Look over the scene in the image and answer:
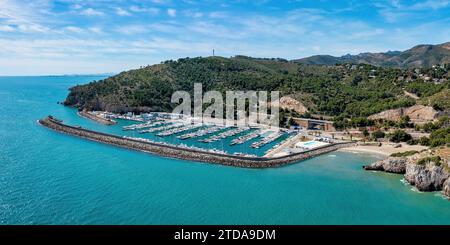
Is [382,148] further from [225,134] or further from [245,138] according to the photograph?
[225,134]

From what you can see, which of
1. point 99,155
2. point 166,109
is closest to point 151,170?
point 99,155

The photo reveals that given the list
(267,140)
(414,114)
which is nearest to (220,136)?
(267,140)

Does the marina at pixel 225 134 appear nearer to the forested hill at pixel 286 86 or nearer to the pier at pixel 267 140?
the pier at pixel 267 140

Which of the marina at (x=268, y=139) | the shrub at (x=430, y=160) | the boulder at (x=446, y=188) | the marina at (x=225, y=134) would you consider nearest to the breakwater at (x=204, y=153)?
the marina at (x=268, y=139)

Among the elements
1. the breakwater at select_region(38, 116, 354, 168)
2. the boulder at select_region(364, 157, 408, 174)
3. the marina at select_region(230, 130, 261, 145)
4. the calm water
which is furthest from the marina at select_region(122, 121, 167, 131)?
the boulder at select_region(364, 157, 408, 174)

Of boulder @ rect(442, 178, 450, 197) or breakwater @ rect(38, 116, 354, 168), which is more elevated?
breakwater @ rect(38, 116, 354, 168)

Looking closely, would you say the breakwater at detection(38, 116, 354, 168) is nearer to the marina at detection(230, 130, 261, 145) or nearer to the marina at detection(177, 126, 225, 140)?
the marina at detection(177, 126, 225, 140)
